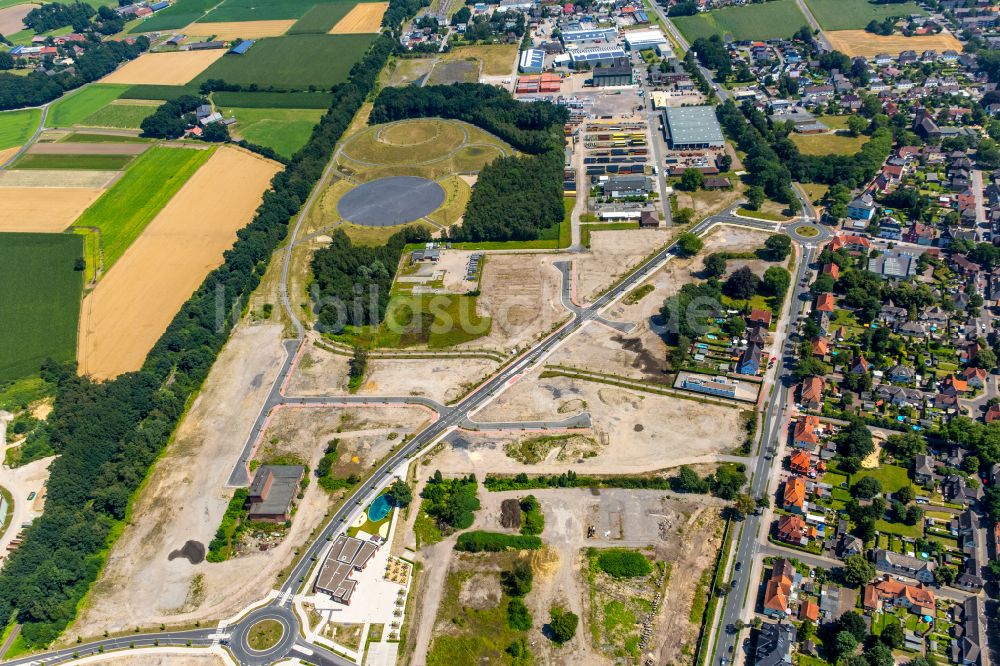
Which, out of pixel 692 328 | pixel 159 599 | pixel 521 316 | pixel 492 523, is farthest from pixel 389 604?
pixel 692 328

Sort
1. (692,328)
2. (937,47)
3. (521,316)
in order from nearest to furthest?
(692,328) → (521,316) → (937,47)

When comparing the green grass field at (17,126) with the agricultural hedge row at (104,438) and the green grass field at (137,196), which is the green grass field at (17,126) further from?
the agricultural hedge row at (104,438)

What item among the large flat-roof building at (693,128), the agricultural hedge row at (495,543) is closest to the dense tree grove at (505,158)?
the large flat-roof building at (693,128)

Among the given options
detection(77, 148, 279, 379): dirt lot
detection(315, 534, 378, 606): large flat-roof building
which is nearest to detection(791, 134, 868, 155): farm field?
detection(77, 148, 279, 379): dirt lot

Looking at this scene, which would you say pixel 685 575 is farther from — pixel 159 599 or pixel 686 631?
pixel 159 599

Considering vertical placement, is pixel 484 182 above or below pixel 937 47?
below

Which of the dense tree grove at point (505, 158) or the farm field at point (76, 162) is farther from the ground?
the dense tree grove at point (505, 158)

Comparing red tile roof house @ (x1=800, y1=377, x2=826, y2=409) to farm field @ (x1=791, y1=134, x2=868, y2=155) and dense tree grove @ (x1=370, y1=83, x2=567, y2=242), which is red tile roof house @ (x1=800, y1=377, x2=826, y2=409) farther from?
farm field @ (x1=791, y1=134, x2=868, y2=155)
